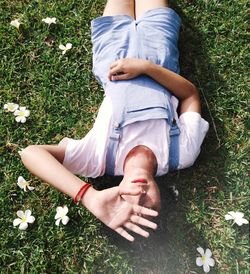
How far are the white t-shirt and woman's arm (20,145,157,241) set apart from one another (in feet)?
0.32

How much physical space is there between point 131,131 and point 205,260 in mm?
781

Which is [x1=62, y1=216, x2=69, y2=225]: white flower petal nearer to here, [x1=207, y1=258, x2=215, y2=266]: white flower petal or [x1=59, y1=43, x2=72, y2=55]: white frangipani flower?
[x1=207, y1=258, x2=215, y2=266]: white flower petal

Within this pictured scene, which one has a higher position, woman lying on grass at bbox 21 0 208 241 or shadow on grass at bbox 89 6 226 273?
woman lying on grass at bbox 21 0 208 241

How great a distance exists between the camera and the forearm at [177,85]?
254 cm

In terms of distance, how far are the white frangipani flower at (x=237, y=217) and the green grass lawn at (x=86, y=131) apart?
0.05 metres

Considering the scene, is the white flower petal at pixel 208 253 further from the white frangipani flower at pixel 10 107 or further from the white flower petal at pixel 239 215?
the white frangipani flower at pixel 10 107

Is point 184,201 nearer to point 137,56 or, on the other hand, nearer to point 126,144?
point 126,144

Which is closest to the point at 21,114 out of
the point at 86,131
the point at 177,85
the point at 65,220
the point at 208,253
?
the point at 86,131

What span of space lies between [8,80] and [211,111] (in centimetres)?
132

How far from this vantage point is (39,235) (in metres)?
2.52

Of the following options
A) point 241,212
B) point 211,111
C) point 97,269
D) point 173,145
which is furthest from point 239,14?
point 97,269

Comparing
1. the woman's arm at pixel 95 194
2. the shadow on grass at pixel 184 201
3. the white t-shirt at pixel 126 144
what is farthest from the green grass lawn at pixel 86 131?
the woman's arm at pixel 95 194

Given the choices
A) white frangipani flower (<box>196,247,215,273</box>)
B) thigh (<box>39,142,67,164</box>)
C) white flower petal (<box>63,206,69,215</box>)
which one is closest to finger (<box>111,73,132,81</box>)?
thigh (<box>39,142,67,164</box>)

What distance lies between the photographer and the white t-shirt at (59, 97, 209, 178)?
240cm
